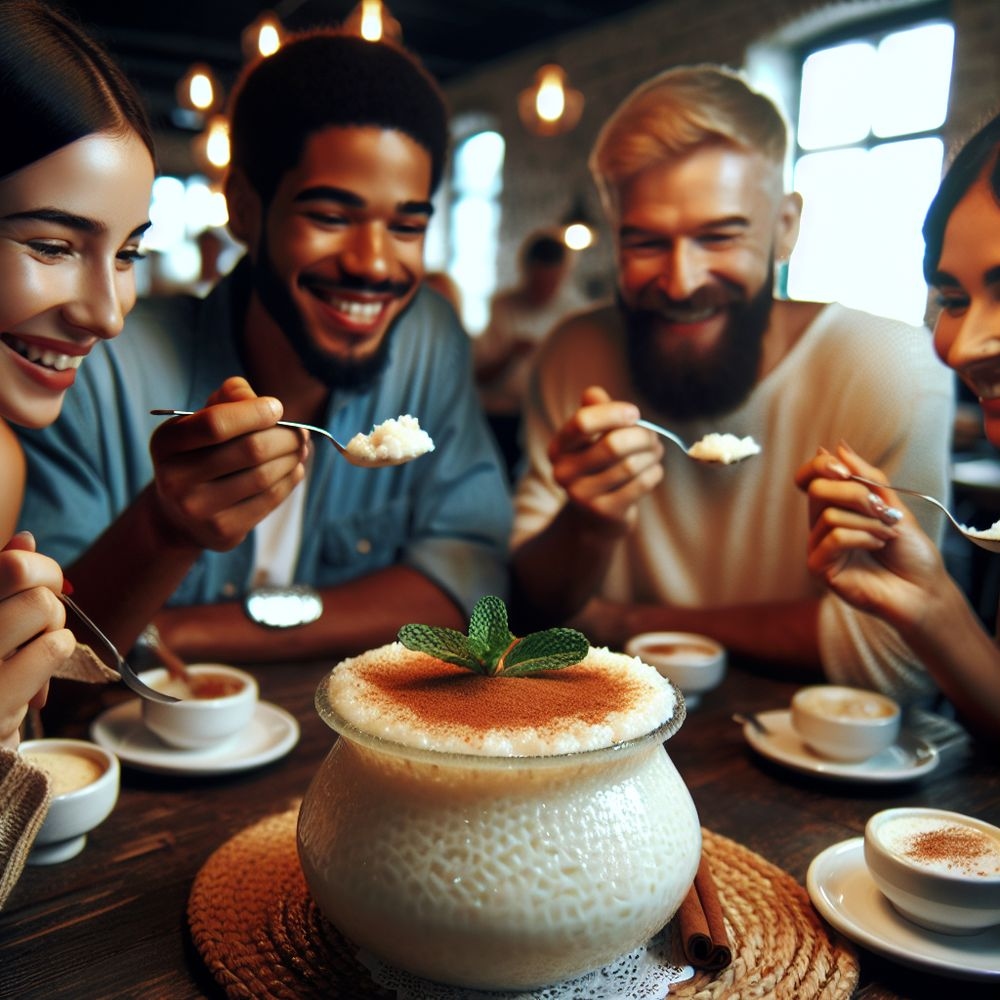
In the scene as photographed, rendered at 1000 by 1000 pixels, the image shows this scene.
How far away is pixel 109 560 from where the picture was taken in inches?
45.3

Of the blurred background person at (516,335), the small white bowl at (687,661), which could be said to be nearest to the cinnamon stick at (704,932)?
the small white bowl at (687,661)

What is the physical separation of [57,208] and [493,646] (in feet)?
1.80

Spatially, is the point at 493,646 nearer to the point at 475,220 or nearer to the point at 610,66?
the point at 610,66

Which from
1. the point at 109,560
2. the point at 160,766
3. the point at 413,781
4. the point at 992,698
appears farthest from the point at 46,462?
the point at 992,698

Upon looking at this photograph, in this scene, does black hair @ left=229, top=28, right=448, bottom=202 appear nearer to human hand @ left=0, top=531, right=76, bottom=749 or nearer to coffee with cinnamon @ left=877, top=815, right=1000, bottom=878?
human hand @ left=0, top=531, right=76, bottom=749

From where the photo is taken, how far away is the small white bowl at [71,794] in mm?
862

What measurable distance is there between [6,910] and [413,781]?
41 centimetres

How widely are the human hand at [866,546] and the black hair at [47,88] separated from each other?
2.86ft

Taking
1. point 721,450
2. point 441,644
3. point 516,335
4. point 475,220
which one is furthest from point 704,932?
point 475,220

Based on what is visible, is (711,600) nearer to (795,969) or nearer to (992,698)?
(992,698)

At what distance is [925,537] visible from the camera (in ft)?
3.91

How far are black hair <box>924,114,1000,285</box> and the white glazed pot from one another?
0.81m

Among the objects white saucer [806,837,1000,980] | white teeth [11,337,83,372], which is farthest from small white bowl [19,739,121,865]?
white saucer [806,837,1000,980]

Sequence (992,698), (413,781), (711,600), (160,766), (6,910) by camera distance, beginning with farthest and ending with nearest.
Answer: (711,600), (992,698), (160,766), (6,910), (413,781)
